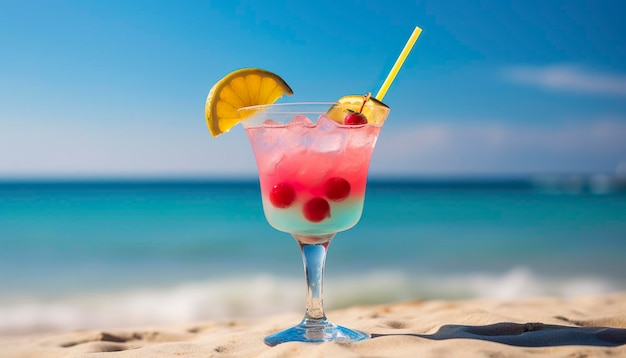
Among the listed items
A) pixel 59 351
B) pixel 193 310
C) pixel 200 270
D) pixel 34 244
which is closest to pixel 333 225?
pixel 59 351

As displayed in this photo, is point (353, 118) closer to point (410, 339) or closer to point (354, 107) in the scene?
point (354, 107)

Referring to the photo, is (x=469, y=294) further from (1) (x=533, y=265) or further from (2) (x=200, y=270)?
(2) (x=200, y=270)

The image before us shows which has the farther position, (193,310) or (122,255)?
(122,255)

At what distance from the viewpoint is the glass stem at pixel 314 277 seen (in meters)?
3.01

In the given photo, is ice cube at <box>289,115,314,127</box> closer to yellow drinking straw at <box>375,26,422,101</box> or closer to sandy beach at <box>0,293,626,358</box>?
yellow drinking straw at <box>375,26,422,101</box>

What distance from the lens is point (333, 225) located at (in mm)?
2920

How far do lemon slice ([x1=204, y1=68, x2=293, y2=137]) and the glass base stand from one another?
1007 millimetres

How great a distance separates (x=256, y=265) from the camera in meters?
9.48

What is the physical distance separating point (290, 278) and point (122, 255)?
4.18m

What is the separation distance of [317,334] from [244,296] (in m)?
4.33

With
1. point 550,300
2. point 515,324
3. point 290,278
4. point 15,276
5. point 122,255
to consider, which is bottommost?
point 515,324

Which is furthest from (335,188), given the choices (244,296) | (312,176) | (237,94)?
(244,296)

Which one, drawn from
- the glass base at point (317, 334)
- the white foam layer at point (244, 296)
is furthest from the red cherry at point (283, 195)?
the white foam layer at point (244, 296)

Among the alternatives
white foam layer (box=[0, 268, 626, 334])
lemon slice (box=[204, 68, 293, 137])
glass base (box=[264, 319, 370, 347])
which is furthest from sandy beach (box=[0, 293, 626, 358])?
white foam layer (box=[0, 268, 626, 334])
